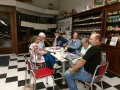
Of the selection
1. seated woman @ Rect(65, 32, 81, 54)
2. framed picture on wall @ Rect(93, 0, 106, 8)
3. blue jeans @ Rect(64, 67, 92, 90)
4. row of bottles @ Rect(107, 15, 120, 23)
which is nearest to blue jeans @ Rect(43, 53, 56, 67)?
seated woman @ Rect(65, 32, 81, 54)

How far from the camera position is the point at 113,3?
307 centimetres

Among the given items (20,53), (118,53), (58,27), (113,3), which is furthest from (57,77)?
(58,27)

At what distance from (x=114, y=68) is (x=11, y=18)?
4.90m

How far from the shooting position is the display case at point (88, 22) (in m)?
3.83

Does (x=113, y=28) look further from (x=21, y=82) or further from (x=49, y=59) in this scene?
(x=21, y=82)

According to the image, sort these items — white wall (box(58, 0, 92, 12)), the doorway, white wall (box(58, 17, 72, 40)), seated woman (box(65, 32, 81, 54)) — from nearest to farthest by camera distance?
seated woman (box(65, 32, 81, 54)), white wall (box(58, 0, 92, 12)), the doorway, white wall (box(58, 17, 72, 40))

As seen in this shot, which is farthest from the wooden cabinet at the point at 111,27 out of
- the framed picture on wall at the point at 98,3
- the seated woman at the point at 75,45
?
the seated woman at the point at 75,45

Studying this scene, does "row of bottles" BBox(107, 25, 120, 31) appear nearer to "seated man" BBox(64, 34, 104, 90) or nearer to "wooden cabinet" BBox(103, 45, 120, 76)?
"wooden cabinet" BBox(103, 45, 120, 76)

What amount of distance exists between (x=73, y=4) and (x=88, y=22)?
1.80 meters

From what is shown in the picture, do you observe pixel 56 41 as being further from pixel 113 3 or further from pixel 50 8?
pixel 50 8

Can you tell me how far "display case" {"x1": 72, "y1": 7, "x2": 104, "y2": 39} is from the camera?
12.6 feet

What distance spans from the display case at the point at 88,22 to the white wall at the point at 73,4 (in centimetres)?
50

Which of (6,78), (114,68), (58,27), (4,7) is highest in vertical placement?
(4,7)

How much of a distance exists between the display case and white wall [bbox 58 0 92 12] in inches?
19.6
